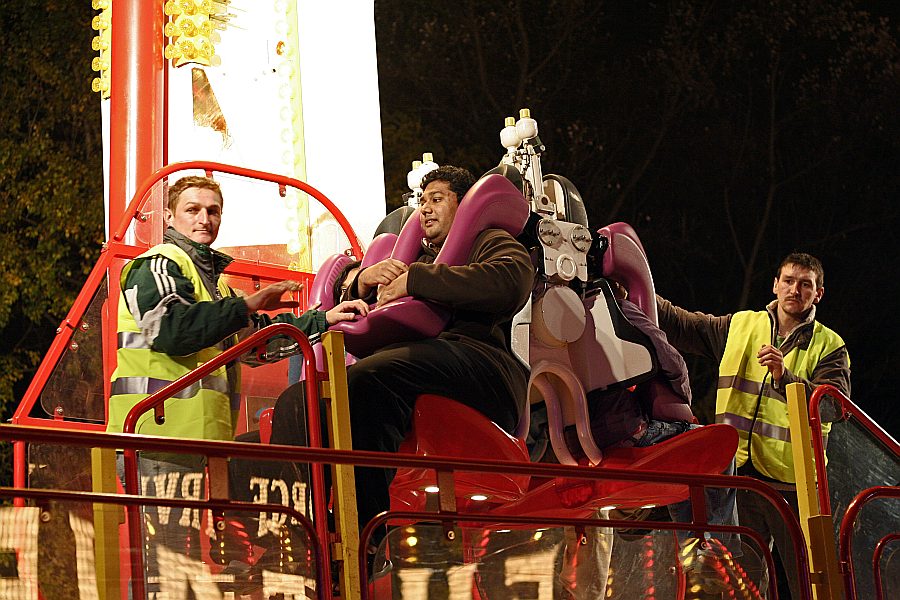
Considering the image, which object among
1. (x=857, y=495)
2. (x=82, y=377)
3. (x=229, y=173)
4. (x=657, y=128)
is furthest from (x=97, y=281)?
(x=657, y=128)

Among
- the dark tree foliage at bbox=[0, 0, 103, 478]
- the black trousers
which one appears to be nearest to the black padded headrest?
the black trousers

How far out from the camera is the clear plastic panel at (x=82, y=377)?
5.00 metres

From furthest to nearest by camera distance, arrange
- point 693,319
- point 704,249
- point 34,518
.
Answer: point 704,249
point 693,319
point 34,518

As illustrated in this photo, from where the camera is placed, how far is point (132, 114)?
6258 mm

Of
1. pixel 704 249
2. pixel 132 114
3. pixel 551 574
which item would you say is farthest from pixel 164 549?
pixel 704 249

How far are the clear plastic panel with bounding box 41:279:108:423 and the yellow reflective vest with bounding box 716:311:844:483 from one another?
252cm

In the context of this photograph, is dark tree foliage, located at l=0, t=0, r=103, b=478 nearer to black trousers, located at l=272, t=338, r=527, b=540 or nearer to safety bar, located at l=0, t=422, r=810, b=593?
black trousers, located at l=272, t=338, r=527, b=540

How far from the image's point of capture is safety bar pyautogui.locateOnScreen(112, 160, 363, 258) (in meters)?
5.30

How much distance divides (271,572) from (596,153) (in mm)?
11059

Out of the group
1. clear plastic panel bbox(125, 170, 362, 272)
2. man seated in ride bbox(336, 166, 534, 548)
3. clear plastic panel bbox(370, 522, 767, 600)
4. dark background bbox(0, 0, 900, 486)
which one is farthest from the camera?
dark background bbox(0, 0, 900, 486)

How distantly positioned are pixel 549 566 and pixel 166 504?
3.51 feet

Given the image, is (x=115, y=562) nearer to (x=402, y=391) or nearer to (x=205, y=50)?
(x=402, y=391)

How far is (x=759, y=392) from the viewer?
544 centimetres

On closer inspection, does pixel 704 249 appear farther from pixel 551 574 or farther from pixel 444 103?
pixel 551 574
